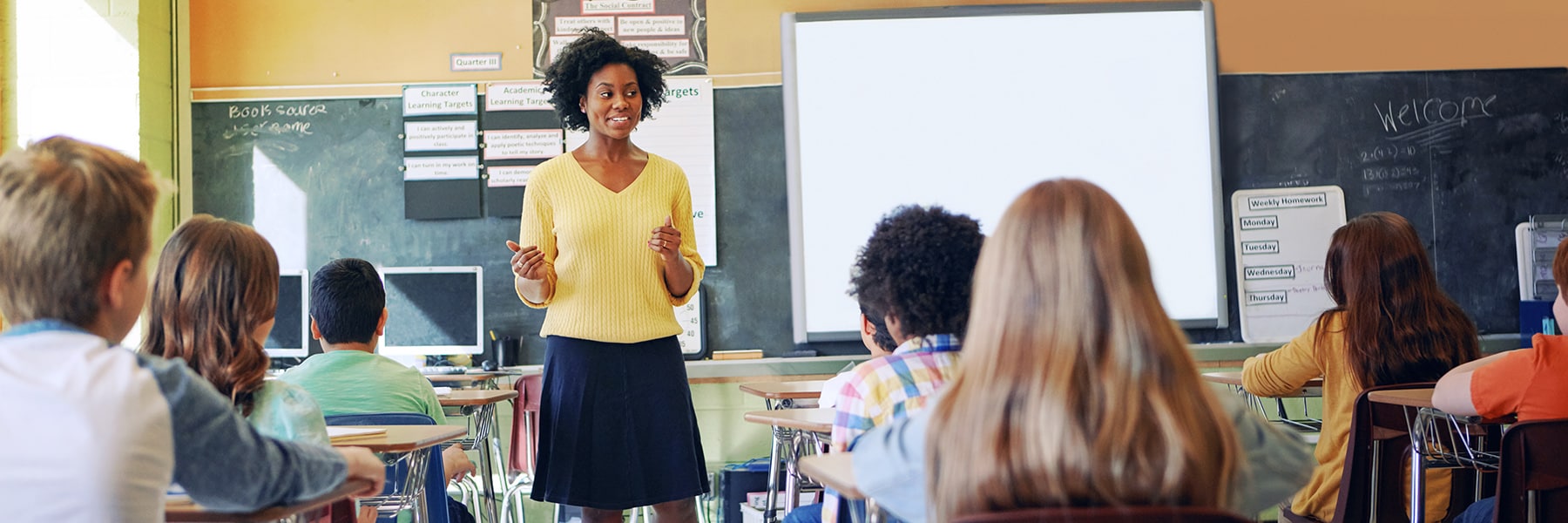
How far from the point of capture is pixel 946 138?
4797mm

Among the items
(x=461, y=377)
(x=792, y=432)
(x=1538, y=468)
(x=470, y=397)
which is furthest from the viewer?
(x=461, y=377)

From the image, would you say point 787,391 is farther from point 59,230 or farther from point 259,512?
point 59,230

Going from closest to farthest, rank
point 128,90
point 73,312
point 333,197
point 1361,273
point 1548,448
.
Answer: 1. point 73,312
2. point 1548,448
3. point 1361,273
4. point 128,90
5. point 333,197

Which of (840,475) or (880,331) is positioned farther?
(880,331)

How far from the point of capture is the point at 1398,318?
2.69 metres

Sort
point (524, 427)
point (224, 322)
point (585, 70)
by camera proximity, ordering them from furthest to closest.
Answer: point (524, 427), point (585, 70), point (224, 322)

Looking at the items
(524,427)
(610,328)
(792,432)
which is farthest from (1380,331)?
(524,427)

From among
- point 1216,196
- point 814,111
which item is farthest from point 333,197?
point 1216,196

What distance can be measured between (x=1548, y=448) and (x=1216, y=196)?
2.82 m

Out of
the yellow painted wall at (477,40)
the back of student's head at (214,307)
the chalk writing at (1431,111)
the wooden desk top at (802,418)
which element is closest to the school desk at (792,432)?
the wooden desk top at (802,418)

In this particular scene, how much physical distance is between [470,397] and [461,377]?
99 cm

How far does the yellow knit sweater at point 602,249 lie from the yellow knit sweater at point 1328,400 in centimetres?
150

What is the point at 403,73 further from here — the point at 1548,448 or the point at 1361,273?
the point at 1548,448

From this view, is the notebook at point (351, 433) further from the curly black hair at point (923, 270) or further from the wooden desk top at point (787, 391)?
the wooden desk top at point (787, 391)
